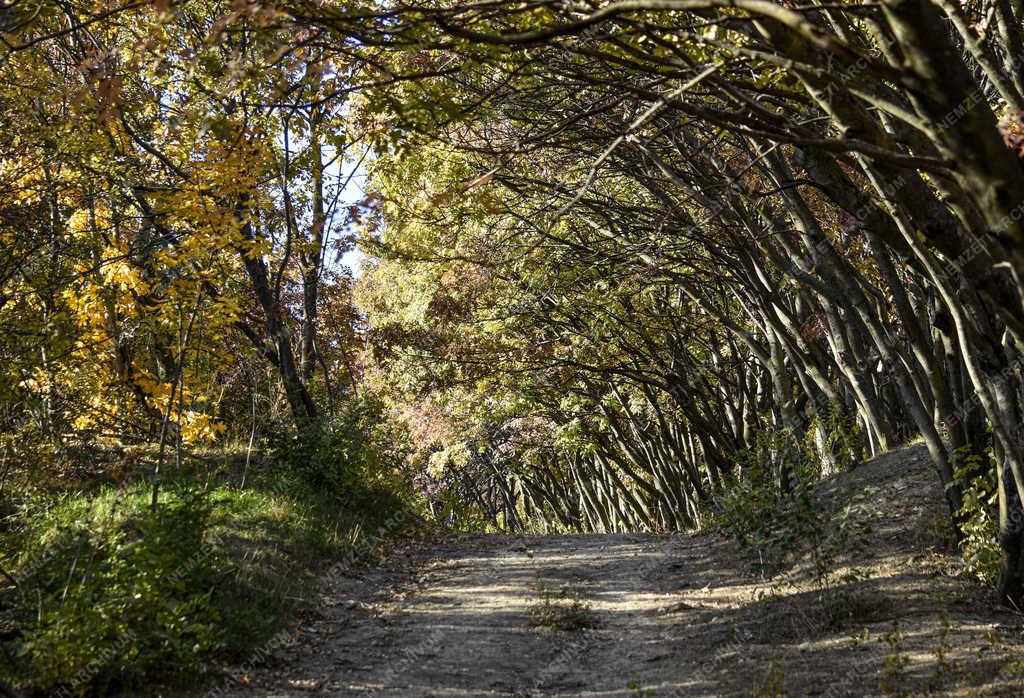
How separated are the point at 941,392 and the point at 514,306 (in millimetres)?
8968

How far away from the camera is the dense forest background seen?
3.29 meters

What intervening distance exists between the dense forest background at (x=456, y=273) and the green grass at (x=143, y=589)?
0.12 feet

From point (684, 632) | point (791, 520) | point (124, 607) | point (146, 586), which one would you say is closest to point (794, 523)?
point (791, 520)

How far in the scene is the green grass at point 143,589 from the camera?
5.23 m

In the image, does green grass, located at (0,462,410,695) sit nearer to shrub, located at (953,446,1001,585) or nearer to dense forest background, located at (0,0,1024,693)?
dense forest background, located at (0,0,1024,693)

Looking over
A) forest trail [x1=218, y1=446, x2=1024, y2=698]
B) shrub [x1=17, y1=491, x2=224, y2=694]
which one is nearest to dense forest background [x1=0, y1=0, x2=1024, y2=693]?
shrub [x1=17, y1=491, x2=224, y2=694]

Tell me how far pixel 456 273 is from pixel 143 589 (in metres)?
10.4

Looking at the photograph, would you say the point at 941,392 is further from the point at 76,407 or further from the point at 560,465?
the point at 560,465

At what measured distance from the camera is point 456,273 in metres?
15.6

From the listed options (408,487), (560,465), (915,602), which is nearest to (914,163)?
(915,602)

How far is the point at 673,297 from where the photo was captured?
17.1 m

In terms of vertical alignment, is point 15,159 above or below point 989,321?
above

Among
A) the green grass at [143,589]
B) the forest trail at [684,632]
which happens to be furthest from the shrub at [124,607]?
the forest trail at [684,632]

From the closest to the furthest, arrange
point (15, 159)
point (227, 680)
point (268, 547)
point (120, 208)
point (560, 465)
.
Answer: point (227, 680) < point (268, 547) < point (15, 159) < point (120, 208) < point (560, 465)
